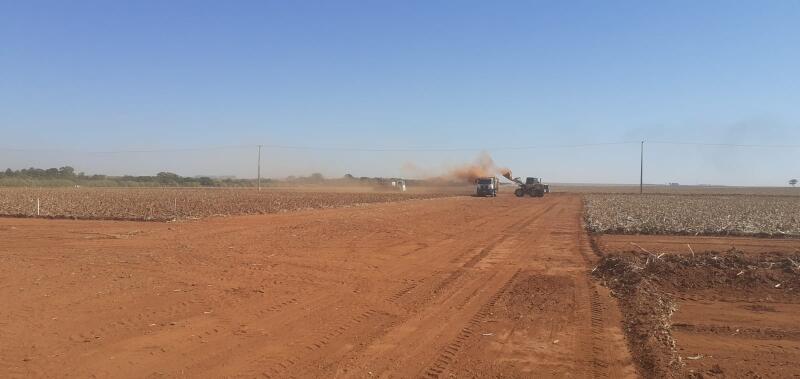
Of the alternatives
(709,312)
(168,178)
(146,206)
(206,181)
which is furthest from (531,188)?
(168,178)

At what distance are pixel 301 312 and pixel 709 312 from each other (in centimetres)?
670

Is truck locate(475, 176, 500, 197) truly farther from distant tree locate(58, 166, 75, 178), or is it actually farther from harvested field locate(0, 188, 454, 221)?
distant tree locate(58, 166, 75, 178)

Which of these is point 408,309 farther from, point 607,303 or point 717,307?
point 717,307

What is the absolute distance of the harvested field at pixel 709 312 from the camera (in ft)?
21.3

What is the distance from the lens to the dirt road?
6176 millimetres

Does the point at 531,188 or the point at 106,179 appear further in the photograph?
the point at 106,179

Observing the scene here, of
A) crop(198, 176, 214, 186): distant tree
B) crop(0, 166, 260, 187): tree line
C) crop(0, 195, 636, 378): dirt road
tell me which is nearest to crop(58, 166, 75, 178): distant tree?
crop(0, 166, 260, 187): tree line

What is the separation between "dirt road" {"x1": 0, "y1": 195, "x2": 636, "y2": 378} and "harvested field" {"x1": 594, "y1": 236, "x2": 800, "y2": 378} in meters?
0.46

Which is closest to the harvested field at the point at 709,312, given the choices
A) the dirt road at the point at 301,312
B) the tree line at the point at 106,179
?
the dirt road at the point at 301,312

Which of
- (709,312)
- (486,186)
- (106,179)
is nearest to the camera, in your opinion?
(709,312)

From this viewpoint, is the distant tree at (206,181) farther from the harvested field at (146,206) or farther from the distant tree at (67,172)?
the harvested field at (146,206)

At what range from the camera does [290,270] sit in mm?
12633

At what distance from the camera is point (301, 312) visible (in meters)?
8.61

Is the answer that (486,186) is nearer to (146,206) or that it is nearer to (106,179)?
(146,206)
